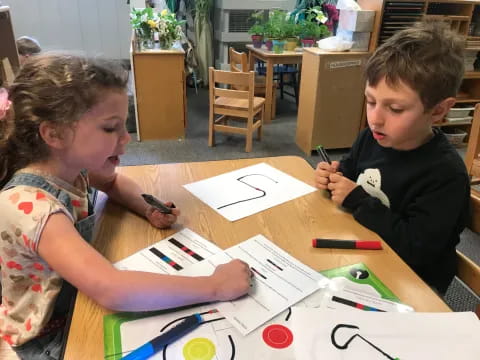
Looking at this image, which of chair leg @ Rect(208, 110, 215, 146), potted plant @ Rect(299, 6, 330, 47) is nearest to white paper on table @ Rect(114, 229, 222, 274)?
chair leg @ Rect(208, 110, 215, 146)

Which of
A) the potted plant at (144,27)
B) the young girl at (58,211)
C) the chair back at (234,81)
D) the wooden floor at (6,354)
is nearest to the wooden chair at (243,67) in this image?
the chair back at (234,81)

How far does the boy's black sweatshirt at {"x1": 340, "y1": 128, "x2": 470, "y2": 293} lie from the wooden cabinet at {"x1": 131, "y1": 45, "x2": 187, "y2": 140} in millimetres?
2434

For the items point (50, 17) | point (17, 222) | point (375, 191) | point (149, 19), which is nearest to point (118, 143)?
point (17, 222)

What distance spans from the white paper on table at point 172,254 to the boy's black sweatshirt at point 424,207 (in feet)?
1.21

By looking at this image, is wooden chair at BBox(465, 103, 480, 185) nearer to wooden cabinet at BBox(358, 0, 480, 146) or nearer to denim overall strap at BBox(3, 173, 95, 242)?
wooden cabinet at BBox(358, 0, 480, 146)

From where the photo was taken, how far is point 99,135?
2.53ft

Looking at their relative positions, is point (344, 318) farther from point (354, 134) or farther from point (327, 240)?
point (354, 134)

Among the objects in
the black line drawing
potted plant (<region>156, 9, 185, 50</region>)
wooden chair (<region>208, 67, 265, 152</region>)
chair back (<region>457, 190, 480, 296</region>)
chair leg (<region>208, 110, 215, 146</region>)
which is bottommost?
chair leg (<region>208, 110, 215, 146</region>)

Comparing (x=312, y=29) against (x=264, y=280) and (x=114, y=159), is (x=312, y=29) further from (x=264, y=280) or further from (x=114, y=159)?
(x=264, y=280)

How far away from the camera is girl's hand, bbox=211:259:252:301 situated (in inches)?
25.7

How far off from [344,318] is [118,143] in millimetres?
538

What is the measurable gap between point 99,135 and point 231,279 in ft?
1.23

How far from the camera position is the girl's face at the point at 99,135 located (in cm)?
76

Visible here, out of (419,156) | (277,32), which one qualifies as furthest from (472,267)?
(277,32)
